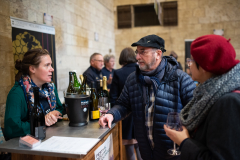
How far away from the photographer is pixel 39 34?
301 cm

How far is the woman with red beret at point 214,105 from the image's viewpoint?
83cm

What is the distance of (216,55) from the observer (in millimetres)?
901

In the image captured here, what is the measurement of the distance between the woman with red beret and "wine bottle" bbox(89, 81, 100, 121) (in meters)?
0.93

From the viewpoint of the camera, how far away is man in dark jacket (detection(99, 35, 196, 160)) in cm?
158

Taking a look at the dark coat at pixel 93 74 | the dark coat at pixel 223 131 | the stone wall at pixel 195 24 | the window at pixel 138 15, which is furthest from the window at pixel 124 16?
the dark coat at pixel 223 131

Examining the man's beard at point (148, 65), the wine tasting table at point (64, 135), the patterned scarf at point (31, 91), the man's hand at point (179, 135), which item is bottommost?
the wine tasting table at point (64, 135)

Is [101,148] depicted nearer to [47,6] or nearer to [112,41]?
[47,6]

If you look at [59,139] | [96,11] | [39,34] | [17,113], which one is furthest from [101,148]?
[96,11]

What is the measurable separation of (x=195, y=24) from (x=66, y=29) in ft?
15.4

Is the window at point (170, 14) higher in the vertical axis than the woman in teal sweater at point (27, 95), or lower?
higher

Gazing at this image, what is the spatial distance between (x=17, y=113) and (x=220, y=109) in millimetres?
1341

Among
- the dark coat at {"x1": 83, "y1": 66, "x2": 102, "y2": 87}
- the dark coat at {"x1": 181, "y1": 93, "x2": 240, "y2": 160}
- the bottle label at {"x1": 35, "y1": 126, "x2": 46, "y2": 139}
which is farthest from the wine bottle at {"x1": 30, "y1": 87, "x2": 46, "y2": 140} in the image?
the dark coat at {"x1": 83, "y1": 66, "x2": 102, "y2": 87}

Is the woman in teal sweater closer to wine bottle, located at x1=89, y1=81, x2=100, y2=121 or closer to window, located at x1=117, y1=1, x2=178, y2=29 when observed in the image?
wine bottle, located at x1=89, y1=81, x2=100, y2=121

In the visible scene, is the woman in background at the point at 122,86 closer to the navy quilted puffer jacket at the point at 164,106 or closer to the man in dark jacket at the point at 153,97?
the man in dark jacket at the point at 153,97
